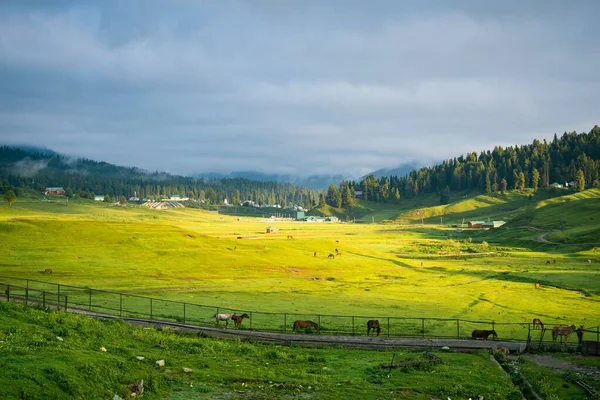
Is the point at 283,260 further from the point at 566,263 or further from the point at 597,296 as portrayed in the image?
the point at 566,263

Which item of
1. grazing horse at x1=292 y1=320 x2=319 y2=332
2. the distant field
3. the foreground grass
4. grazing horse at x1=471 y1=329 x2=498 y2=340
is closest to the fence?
grazing horse at x1=292 y1=320 x2=319 y2=332

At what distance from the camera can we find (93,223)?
349 ft

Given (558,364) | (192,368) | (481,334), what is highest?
(192,368)

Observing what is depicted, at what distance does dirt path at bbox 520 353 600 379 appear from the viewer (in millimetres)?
35250

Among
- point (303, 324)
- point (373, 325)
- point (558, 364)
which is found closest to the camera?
point (558, 364)

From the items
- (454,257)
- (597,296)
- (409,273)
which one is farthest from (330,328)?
(454,257)

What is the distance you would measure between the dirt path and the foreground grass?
402 centimetres

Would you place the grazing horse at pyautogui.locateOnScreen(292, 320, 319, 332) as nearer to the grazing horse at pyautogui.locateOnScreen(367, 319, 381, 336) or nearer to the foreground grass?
the grazing horse at pyautogui.locateOnScreen(367, 319, 381, 336)

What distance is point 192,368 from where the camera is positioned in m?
30.2

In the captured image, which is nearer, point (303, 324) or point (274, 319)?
point (303, 324)

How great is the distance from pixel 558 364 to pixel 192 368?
25.3 meters

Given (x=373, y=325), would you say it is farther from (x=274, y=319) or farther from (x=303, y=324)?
(x=274, y=319)

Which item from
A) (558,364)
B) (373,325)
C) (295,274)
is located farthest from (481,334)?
(295,274)

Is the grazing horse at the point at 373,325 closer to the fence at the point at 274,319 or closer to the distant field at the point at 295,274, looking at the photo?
the fence at the point at 274,319
